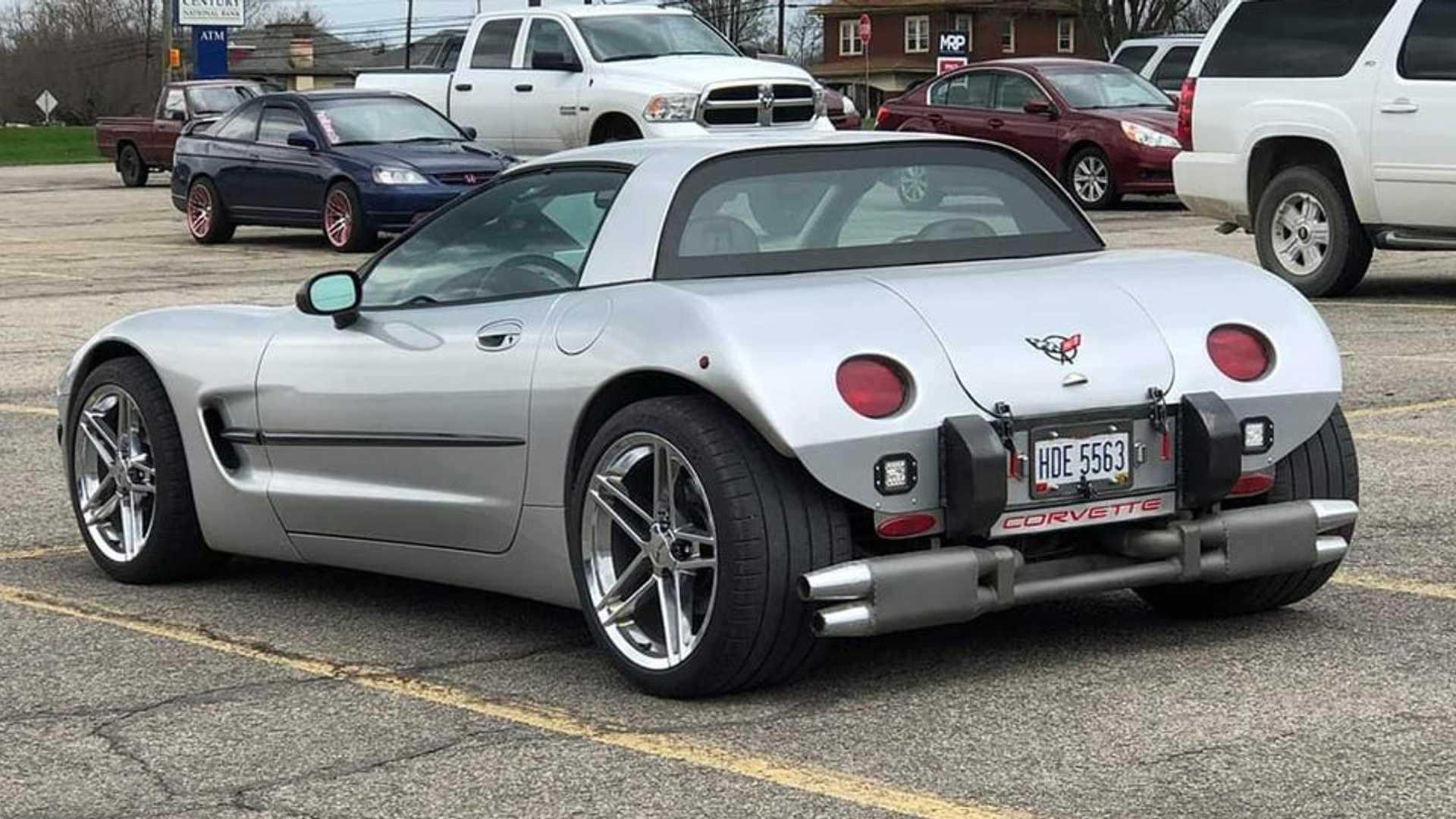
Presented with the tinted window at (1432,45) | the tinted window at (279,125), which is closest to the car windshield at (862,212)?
the tinted window at (1432,45)

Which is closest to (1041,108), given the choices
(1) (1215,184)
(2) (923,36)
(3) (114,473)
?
(1) (1215,184)

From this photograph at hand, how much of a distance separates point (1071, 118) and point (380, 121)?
24.3 feet

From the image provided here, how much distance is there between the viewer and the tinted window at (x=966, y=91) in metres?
26.8

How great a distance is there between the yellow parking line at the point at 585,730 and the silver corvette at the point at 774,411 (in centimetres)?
29

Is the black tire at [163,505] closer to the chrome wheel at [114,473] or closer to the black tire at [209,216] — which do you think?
the chrome wheel at [114,473]

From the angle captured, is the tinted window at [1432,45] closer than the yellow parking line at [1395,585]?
No

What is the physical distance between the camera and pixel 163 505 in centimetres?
713

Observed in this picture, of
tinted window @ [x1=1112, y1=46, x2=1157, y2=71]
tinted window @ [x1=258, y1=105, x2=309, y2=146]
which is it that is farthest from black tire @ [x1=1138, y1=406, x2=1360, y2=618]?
tinted window @ [x1=1112, y1=46, x2=1157, y2=71]

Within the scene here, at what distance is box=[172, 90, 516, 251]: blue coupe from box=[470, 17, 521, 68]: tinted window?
1.91m

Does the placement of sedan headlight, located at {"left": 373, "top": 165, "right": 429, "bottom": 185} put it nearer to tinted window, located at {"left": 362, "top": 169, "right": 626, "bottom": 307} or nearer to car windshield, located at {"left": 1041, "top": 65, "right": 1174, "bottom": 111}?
car windshield, located at {"left": 1041, "top": 65, "right": 1174, "bottom": 111}

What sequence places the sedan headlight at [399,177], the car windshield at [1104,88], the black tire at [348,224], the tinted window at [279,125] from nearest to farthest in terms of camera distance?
1. the sedan headlight at [399,177]
2. the black tire at [348,224]
3. the tinted window at [279,125]
4. the car windshield at [1104,88]

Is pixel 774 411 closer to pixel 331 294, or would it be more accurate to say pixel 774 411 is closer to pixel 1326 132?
pixel 331 294

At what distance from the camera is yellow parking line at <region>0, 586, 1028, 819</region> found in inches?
186

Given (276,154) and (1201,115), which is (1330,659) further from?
(276,154)
